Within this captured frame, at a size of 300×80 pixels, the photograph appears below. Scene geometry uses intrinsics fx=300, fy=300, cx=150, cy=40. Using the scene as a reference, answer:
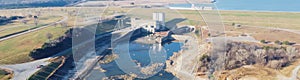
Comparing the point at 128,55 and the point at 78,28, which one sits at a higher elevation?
the point at 78,28

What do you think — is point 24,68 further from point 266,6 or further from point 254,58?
point 266,6

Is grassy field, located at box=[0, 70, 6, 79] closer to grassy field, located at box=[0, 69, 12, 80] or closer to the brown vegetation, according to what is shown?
grassy field, located at box=[0, 69, 12, 80]

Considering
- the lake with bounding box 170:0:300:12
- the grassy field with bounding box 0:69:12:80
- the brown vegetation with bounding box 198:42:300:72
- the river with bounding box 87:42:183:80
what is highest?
the grassy field with bounding box 0:69:12:80

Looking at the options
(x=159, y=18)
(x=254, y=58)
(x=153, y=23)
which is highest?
(x=159, y=18)

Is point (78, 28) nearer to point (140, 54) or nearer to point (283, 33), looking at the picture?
point (140, 54)

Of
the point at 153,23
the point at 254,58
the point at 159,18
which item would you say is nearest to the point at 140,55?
the point at 254,58

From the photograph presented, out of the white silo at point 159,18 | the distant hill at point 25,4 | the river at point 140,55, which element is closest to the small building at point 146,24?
the white silo at point 159,18

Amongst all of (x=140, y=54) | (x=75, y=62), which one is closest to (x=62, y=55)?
(x=75, y=62)

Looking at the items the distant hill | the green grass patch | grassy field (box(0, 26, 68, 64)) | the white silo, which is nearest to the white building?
the white silo
